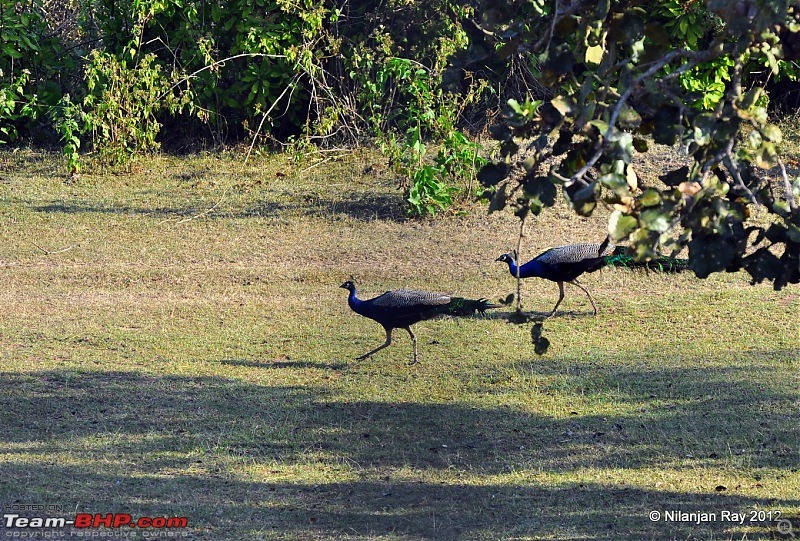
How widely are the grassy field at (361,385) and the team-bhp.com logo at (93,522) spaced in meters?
0.07

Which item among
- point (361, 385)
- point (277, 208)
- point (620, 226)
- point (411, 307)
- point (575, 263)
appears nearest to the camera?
point (620, 226)

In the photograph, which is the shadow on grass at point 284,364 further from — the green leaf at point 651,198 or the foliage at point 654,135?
the green leaf at point 651,198

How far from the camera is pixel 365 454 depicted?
19.7ft

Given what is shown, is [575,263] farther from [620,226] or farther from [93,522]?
[620,226]

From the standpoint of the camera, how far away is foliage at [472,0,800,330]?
3.42 metres

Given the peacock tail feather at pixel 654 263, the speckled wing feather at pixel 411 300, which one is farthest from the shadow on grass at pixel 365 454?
the peacock tail feather at pixel 654 263

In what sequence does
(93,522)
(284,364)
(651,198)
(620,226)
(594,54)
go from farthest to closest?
(284,364) < (93,522) < (594,54) < (651,198) < (620,226)

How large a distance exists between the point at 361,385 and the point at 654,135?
3907 millimetres

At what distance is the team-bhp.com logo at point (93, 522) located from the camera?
5039 millimetres

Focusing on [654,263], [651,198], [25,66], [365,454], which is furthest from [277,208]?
[651,198]

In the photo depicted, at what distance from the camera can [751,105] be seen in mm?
3557

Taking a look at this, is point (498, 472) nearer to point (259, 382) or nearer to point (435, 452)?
point (435, 452)

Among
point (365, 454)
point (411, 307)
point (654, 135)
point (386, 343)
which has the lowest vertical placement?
point (365, 454)

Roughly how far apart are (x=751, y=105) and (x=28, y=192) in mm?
10514
